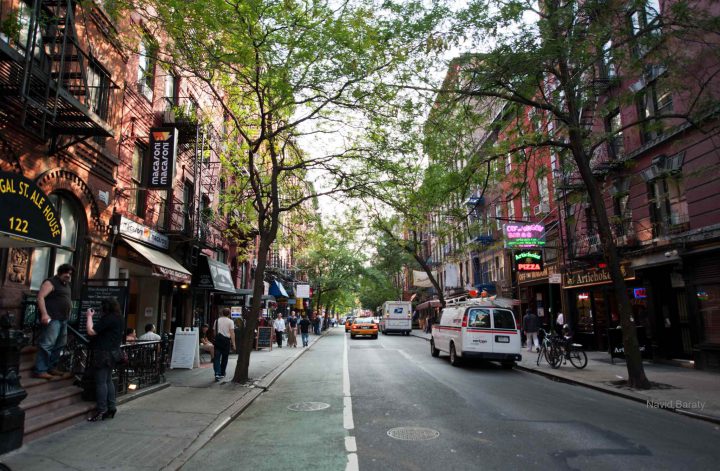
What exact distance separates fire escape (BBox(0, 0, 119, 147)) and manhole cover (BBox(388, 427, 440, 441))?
749 centimetres

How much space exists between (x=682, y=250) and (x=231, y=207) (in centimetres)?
1440

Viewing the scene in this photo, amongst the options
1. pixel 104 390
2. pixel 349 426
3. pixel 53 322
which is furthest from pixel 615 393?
pixel 53 322

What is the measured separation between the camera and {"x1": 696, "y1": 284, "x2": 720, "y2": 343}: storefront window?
13742mm

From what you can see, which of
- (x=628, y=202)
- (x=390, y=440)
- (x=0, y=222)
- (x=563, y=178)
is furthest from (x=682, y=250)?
(x=0, y=222)

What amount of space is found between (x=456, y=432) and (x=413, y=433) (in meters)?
0.64

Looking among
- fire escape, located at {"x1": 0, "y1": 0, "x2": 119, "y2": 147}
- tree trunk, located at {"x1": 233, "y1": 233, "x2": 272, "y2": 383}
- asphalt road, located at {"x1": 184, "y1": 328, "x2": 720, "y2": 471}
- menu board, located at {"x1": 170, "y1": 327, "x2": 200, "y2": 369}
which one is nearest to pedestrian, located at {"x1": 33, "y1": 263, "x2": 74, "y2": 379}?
fire escape, located at {"x1": 0, "y1": 0, "x2": 119, "y2": 147}

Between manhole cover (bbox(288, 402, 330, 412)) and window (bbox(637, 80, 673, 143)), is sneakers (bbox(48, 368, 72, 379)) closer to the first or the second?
manhole cover (bbox(288, 402, 330, 412))

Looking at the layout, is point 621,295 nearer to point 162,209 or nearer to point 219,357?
point 219,357

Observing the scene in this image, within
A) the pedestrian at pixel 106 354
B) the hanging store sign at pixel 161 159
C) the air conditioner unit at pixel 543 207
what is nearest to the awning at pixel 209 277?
the hanging store sign at pixel 161 159

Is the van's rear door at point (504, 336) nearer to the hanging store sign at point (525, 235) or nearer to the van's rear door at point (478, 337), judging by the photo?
the van's rear door at point (478, 337)

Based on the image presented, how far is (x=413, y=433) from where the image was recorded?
6.99m

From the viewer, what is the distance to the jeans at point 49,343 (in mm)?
7652

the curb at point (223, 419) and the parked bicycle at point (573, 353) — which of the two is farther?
the parked bicycle at point (573, 353)

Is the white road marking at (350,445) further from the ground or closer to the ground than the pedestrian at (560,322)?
closer to the ground
